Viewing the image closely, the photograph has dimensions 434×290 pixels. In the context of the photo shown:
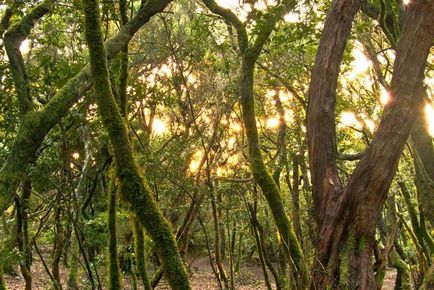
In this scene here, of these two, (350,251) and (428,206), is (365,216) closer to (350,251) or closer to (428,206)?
(350,251)

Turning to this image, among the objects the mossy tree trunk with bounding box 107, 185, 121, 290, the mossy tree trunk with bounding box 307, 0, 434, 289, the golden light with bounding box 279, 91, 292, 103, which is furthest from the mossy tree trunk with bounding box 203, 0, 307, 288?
the golden light with bounding box 279, 91, 292, 103

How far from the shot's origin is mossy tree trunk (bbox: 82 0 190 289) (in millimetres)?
3314

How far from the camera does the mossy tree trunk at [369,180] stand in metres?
4.10

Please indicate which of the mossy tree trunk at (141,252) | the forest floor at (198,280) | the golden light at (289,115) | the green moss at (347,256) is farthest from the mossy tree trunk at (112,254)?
the forest floor at (198,280)

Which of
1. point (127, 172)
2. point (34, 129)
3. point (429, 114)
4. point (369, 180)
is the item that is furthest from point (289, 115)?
point (127, 172)

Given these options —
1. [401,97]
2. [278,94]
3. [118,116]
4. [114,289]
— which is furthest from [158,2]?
[278,94]

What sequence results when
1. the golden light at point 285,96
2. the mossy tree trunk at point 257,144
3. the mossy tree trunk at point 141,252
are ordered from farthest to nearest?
the golden light at point 285,96
the mossy tree trunk at point 141,252
the mossy tree trunk at point 257,144

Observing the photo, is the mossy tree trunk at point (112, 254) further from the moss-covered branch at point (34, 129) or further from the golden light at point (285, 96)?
the golden light at point (285, 96)

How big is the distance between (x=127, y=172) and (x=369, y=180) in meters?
2.19

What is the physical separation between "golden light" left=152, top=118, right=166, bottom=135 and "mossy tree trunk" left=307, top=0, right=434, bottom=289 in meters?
12.5

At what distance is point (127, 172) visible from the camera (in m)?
3.56

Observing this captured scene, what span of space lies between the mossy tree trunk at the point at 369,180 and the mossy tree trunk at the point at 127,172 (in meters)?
1.61

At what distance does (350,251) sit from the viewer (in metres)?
4.22

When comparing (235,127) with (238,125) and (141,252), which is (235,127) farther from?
(141,252)
